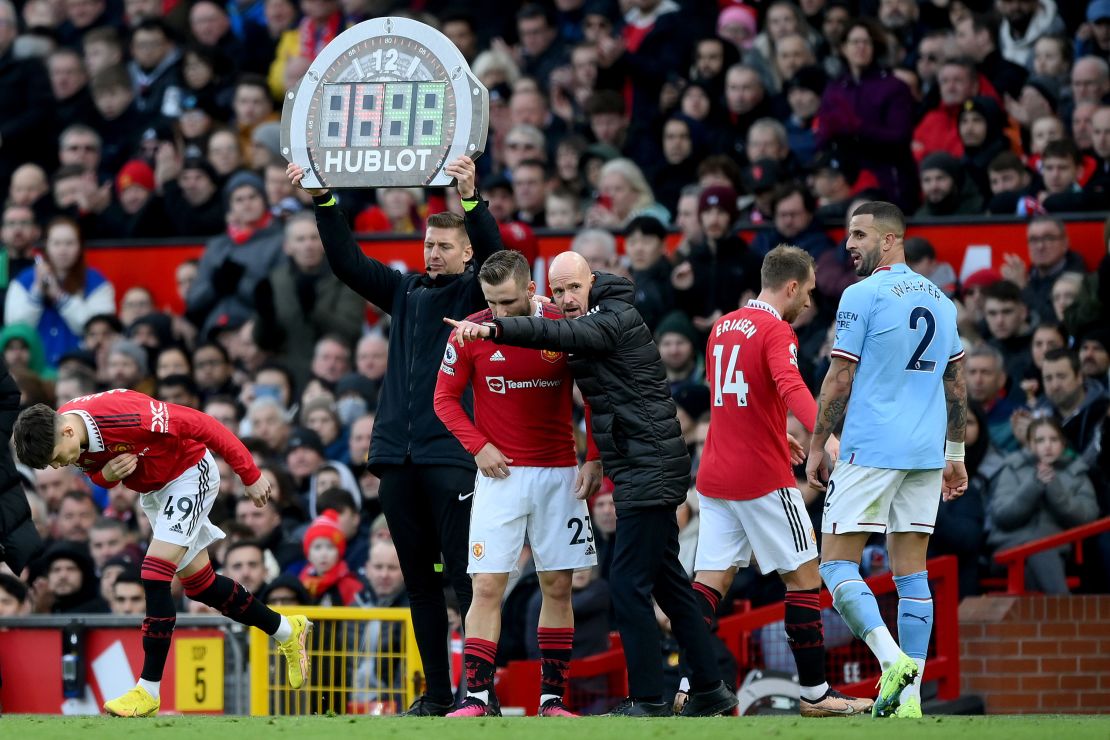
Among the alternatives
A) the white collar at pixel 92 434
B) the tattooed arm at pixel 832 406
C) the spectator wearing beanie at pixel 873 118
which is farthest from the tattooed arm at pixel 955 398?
the spectator wearing beanie at pixel 873 118

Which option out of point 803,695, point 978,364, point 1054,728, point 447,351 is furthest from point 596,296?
point 978,364

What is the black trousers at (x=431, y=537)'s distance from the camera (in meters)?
9.27

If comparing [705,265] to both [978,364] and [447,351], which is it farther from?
[447,351]

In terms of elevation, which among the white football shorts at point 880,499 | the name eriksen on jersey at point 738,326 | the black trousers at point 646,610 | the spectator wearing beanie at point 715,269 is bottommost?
the black trousers at point 646,610

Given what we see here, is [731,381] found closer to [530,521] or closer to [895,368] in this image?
[895,368]

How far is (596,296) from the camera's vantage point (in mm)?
9031

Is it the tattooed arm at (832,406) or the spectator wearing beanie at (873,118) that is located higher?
the spectator wearing beanie at (873,118)

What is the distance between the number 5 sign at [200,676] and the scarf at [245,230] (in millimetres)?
5367

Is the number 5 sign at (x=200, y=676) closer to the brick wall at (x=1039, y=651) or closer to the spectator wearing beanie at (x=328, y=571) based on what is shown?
the spectator wearing beanie at (x=328, y=571)

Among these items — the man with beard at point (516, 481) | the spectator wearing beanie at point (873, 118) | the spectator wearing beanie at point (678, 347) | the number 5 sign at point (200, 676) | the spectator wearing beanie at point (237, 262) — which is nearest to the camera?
the man with beard at point (516, 481)

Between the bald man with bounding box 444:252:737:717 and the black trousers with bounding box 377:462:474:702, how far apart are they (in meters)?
0.80

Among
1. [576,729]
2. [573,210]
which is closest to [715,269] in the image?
[573,210]

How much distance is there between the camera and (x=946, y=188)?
45.4 ft

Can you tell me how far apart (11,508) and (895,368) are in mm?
4572
